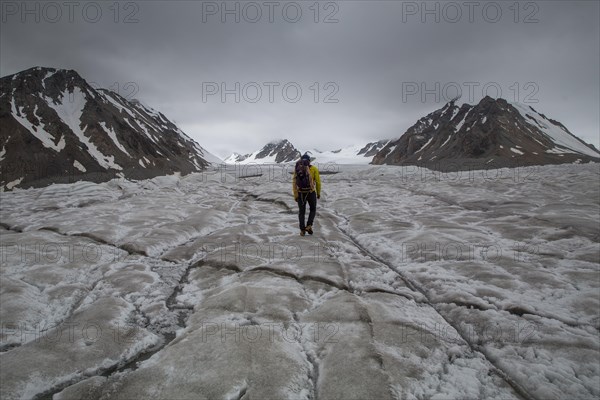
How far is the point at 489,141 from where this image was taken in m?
113

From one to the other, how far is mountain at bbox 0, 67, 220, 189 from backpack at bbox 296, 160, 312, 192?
66.9 meters

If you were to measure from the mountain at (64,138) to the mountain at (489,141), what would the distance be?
90072mm

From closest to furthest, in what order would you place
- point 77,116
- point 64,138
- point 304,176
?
point 304,176, point 64,138, point 77,116

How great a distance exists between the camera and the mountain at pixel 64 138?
67812 mm

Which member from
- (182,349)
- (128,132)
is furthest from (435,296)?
(128,132)

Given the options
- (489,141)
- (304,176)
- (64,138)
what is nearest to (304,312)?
(304,176)

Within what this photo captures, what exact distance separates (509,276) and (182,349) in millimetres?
6970

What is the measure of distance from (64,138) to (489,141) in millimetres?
134986

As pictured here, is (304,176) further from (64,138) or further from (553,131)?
(553,131)

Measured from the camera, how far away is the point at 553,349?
4516 mm

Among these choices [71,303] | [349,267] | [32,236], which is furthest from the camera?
[32,236]

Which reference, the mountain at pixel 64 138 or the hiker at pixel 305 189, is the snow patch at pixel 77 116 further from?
the hiker at pixel 305 189

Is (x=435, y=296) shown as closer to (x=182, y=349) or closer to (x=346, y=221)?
(x=182, y=349)

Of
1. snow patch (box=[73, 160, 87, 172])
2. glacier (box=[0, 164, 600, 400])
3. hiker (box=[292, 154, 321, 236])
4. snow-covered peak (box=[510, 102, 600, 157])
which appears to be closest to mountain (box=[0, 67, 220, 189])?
snow patch (box=[73, 160, 87, 172])
